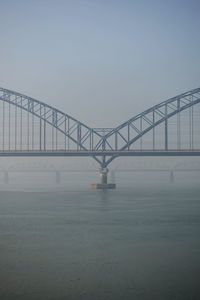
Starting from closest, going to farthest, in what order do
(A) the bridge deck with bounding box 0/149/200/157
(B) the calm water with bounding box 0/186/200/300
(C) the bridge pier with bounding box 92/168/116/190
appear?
1. (B) the calm water with bounding box 0/186/200/300
2. (A) the bridge deck with bounding box 0/149/200/157
3. (C) the bridge pier with bounding box 92/168/116/190

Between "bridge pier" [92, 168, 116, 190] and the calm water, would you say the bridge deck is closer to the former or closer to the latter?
"bridge pier" [92, 168, 116, 190]

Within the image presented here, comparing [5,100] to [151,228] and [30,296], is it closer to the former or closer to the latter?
[151,228]

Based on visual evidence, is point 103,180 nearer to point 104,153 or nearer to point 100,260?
point 104,153

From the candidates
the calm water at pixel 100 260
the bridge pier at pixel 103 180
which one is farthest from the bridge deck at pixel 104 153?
the calm water at pixel 100 260

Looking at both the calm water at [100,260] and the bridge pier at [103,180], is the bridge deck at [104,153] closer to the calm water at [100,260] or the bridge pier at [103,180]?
the bridge pier at [103,180]

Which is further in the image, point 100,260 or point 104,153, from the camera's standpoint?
point 104,153

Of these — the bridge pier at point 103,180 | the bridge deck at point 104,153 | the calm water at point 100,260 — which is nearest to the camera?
the calm water at point 100,260

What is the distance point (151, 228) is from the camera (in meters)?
24.8

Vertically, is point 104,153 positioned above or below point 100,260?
above

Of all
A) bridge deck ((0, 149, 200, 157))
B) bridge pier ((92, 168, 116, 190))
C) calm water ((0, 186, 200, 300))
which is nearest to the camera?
calm water ((0, 186, 200, 300))

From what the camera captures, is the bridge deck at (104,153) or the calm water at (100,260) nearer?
the calm water at (100,260)

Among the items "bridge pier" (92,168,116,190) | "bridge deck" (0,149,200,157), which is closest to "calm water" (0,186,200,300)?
"bridge deck" (0,149,200,157)

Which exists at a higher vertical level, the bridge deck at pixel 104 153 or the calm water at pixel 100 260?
the bridge deck at pixel 104 153

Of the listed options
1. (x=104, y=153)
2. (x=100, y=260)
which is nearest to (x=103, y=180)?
(x=104, y=153)
